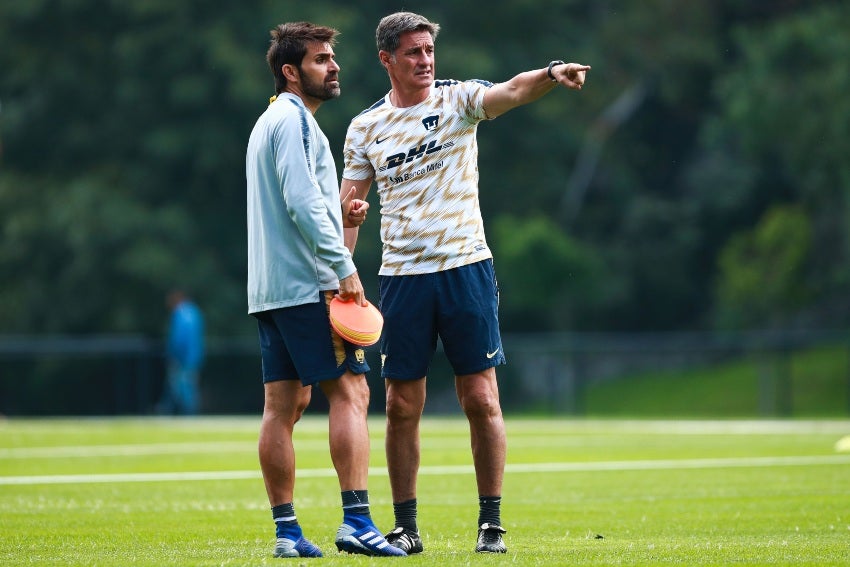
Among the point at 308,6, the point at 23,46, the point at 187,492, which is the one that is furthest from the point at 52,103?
the point at 187,492

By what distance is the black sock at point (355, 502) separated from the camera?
6680mm

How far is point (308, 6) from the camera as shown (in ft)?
117

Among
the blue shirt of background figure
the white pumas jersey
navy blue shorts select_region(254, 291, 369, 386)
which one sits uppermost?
the white pumas jersey

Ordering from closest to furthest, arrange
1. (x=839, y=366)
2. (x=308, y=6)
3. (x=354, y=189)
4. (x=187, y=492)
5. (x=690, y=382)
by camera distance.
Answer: (x=354, y=189) → (x=187, y=492) → (x=839, y=366) → (x=690, y=382) → (x=308, y=6)

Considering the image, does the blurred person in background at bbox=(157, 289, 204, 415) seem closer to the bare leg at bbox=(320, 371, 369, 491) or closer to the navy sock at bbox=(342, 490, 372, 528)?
the bare leg at bbox=(320, 371, 369, 491)

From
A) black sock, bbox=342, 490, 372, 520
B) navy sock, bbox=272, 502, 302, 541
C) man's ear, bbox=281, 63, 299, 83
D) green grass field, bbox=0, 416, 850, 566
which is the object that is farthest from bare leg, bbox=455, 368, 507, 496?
man's ear, bbox=281, 63, 299, 83

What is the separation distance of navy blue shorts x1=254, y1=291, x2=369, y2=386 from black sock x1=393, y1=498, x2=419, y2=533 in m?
0.76

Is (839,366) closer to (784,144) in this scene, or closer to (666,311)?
(784,144)

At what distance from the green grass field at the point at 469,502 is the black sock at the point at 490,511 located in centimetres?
16

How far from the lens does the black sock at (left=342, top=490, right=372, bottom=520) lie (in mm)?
6680

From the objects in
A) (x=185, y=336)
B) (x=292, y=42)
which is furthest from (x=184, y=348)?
(x=292, y=42)

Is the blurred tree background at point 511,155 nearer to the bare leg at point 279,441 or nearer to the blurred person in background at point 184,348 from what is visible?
the blurred person in background at point 184,348

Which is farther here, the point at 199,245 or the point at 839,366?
the point at 199,245

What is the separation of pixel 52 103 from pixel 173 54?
393 centimetres
